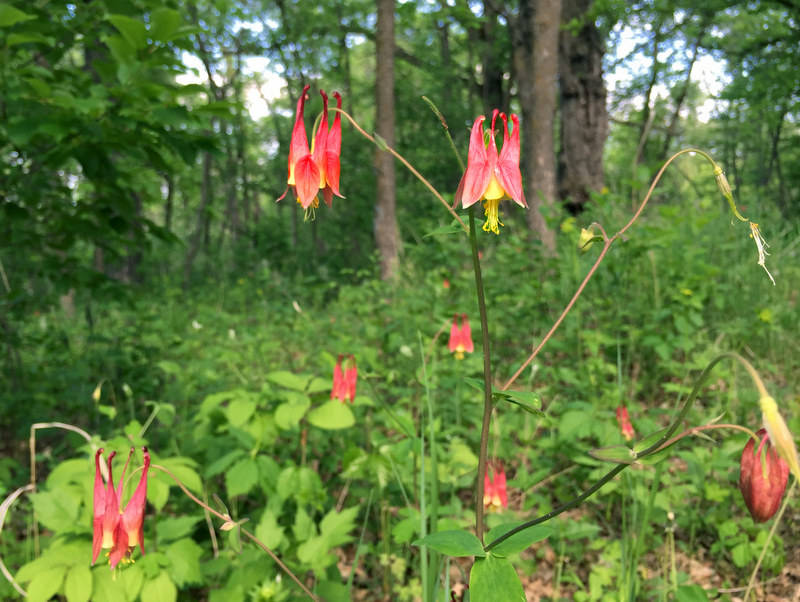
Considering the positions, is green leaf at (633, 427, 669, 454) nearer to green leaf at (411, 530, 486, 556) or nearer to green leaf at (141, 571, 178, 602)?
green leaf at (411, 530, 486, 556)

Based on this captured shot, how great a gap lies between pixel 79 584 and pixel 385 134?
728 cm

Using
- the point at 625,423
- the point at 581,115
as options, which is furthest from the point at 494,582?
the point at 581,115

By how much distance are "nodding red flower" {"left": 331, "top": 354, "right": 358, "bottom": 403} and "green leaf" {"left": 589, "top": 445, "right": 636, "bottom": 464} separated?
1.41 metres

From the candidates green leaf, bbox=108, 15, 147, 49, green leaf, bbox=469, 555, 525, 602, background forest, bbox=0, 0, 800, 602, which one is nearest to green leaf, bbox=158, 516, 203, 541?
background forest, bbox=0, 0, 800, 602

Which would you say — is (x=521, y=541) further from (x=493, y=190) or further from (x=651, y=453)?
(x=493, y=190)

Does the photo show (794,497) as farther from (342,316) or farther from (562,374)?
(342,316)

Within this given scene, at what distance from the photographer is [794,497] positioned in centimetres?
229

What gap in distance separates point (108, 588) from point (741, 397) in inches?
123

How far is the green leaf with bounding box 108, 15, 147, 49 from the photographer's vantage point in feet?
6.19

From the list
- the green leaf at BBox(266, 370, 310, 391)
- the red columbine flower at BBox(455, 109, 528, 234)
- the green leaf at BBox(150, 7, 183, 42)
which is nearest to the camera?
the red columbine flower at BBox(455, 109, 528, 234)

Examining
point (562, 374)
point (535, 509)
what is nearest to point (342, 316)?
point (562, 374)

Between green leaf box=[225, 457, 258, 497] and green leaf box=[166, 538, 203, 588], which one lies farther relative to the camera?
green leaf box=[225, 457, 258, 497]

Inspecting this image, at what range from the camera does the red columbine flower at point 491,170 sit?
987mm

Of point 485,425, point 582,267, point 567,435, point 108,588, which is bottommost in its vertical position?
point 108,588
